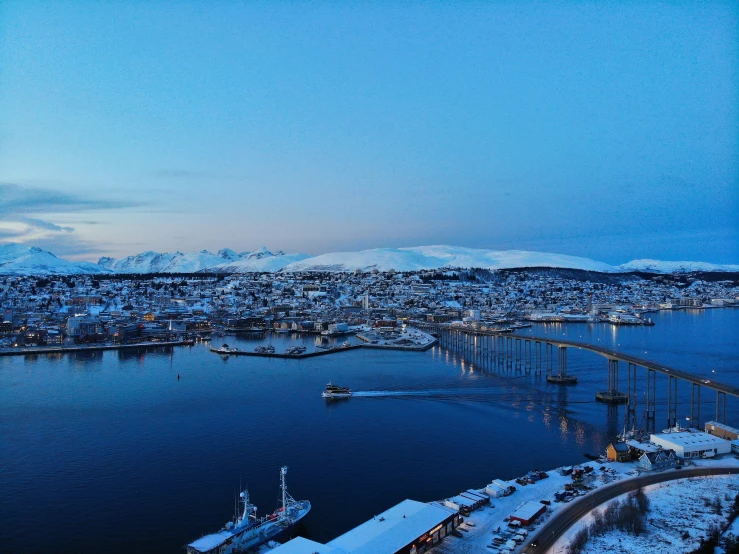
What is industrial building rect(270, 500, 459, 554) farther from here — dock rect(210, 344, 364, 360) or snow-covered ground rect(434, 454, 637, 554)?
dock rect(210, 344, 364, 360)

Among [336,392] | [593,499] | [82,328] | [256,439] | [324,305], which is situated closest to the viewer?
[593,499]

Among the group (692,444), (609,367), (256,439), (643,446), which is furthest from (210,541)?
(609,367)

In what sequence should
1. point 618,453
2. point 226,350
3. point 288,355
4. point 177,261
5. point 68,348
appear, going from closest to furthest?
1. point 618,453
2. point 288,355
3. point 226,350
4. point 68,348
5. point 177,261

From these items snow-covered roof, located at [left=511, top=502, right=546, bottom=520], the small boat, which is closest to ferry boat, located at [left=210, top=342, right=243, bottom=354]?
the small boat

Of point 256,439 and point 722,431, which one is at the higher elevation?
point 722,431

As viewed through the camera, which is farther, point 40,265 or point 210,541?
point 40,265

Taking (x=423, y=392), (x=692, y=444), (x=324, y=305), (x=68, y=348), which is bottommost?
(x=68, y=348)

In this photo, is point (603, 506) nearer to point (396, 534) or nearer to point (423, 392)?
point (396, 534)
